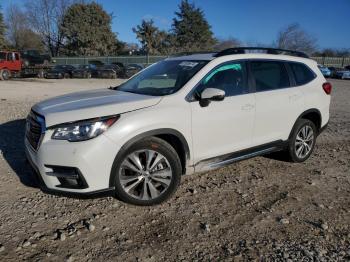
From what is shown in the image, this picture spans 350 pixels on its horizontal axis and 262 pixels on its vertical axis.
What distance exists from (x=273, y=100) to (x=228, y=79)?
0.81m

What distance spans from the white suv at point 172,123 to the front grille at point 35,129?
0.02 meters

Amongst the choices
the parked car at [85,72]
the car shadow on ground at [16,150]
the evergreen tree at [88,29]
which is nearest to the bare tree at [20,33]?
the evergreen tree at [88,29]

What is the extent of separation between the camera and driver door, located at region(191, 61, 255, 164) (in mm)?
4172

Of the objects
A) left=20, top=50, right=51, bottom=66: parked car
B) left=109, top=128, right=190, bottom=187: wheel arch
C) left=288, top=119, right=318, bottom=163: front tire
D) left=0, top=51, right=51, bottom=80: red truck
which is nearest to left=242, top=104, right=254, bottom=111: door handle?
left=109, top=128, right=190, bottom=187: wheel arch

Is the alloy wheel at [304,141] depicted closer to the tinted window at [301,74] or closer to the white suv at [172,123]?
the white suv at [172,123]

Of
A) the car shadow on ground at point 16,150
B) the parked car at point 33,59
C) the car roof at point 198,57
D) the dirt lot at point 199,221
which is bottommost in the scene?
the dirt lot at point 199,221

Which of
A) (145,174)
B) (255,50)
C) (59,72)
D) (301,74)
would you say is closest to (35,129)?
(145,174)

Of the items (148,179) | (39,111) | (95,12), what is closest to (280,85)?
(148,179)

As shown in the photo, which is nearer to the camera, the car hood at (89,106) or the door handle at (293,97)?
the car hood at (89,106)

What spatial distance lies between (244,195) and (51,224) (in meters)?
2.28

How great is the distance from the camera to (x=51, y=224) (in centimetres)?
360

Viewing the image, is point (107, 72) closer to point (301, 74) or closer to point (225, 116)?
point (301, 74)

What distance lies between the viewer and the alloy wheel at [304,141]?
552 centimetres

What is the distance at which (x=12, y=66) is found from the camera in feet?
91.0
